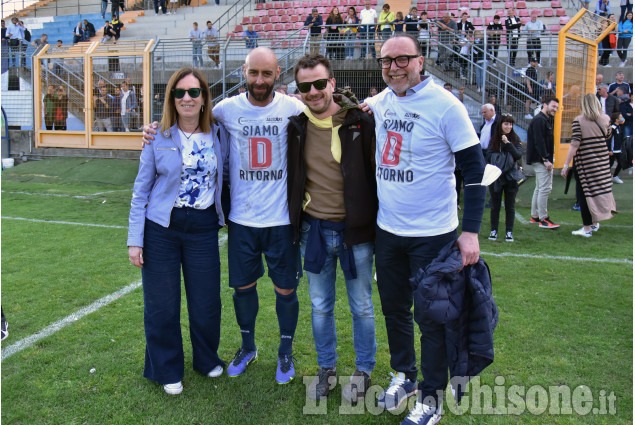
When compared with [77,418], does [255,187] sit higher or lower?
higher

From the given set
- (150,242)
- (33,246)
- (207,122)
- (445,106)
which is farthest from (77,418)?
(33,246)

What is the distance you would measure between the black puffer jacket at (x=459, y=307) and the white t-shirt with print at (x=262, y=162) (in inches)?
40.4

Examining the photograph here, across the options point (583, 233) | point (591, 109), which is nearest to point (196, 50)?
point (591, 109)

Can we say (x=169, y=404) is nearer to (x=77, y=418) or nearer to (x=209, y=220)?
(x=77, y=418)

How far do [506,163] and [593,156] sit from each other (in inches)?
50.2

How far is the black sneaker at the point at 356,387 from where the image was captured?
3223 mm

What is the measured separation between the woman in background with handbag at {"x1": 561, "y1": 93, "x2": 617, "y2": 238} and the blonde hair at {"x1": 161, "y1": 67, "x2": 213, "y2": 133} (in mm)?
5835

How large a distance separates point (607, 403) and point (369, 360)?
1451 millimetres

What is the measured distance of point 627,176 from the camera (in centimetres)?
1232

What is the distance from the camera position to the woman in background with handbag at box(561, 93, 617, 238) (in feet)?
23.6

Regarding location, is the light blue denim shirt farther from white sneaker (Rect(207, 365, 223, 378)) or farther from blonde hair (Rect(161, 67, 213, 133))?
white sneaker (Rect(207, 365, 223, 378))

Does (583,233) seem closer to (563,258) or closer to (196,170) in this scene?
(563,258)

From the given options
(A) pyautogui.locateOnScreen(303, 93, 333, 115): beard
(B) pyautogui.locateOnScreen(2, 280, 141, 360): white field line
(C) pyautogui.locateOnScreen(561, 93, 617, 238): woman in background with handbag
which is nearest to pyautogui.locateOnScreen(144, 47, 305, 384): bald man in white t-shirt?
(A) pyautogui.locateOnScreen(303, 93, 333, 115): beard

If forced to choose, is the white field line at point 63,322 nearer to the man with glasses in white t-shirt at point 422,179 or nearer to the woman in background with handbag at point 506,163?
the man with glasses in white t-shirt at point 422,179
